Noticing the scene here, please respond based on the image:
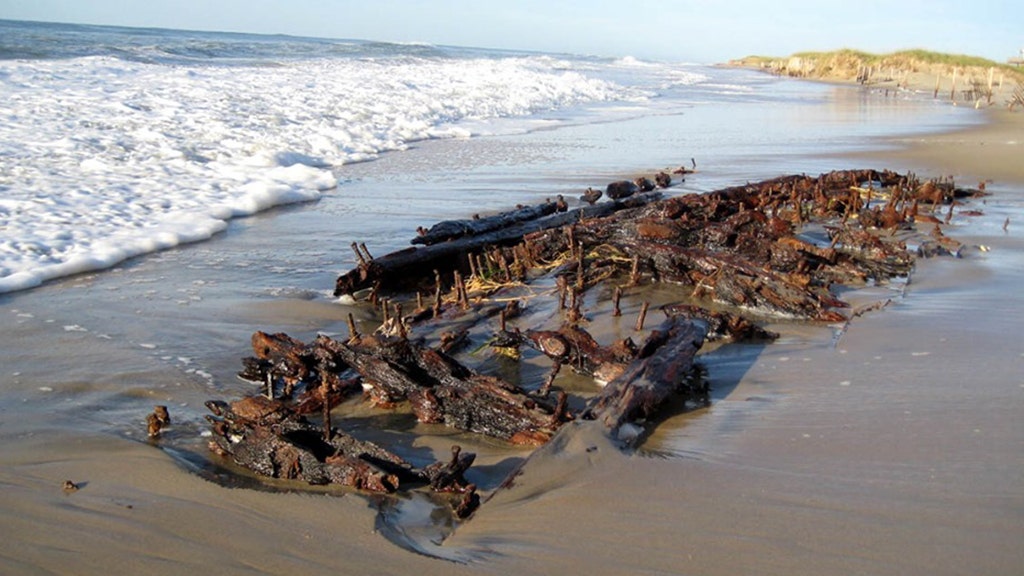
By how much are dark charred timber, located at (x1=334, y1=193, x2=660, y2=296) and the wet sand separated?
4.09 feet

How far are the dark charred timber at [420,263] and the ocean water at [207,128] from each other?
2.21 m

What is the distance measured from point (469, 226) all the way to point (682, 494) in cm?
391

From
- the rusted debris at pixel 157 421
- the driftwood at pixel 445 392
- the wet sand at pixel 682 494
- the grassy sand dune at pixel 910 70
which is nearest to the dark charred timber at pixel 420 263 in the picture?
the wet sand at pixel 682 494

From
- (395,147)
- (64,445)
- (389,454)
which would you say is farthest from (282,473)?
(395,147)

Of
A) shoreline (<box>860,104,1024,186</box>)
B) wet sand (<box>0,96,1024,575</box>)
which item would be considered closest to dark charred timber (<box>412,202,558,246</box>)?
wet sand (<box>0,96,1024,575</box>)

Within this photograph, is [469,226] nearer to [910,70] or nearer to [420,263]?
[420,263]

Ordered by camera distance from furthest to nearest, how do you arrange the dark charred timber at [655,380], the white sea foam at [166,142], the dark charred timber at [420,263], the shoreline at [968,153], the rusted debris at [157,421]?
the shoreline at [968,153] < the white sea foam at [166,142] < the dark charred timber at [420,263] < the rusted debris at [157,421] < the dark charred timber at [655,380]

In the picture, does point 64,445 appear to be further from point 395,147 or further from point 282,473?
point 395,147

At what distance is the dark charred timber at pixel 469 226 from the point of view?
6285 millimetres

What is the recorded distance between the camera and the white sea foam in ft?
23.5

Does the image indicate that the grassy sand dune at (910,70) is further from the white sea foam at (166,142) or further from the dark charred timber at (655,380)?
the dark charred timber at (655,380)

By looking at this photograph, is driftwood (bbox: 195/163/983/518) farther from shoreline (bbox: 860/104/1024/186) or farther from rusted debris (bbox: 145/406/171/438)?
shoreline (bbox: 860/104/1024/186)

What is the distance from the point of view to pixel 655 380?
3.64 metres

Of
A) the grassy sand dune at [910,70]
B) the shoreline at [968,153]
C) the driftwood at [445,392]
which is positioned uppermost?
the grassy sand dune at [910,70]
